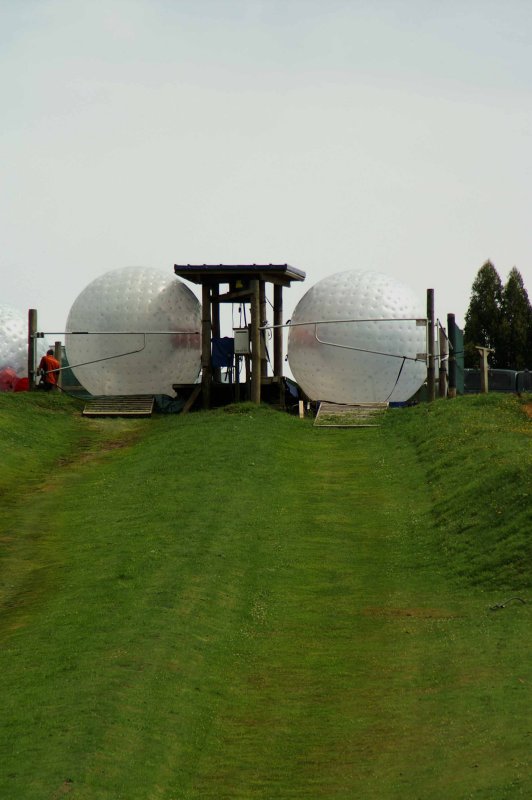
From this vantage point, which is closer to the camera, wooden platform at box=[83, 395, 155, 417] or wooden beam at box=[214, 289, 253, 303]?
wooden platform at box=[83, 395, 155, 417]

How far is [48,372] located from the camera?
1474 inches

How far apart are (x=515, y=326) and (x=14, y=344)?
30213mm

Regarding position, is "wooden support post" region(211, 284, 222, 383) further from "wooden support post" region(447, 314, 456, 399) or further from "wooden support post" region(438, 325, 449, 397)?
"wooden support post" region(447, 314, 456, 399)

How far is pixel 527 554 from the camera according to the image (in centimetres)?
1791

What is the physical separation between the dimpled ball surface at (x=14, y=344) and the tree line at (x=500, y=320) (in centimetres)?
2723

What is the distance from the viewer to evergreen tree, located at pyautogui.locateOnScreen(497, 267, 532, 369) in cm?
6512

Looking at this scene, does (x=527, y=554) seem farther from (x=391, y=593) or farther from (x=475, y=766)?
(x=475, y=766)

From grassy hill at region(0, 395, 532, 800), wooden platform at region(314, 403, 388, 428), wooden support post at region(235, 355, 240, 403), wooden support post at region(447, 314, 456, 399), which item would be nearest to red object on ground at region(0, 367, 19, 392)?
wooden support post at region(235, 355, 240, 403)

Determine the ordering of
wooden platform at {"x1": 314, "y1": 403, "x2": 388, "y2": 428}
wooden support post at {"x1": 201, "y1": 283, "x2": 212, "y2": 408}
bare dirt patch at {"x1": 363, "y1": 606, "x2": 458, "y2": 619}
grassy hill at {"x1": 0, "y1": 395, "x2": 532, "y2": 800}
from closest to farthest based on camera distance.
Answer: grassy hill at {"x1": 0, "y1": 395, "x2": 532, "y2": 800}
bare dirt patch at {"x1": 363, "y1": 606, "x2": 458, "y2": 619}
wooden platform at {"x1": 314, "y1": 403, "x2": 388, "y2": 428}
wooden support post at {"x1": 201, "y1": 283, "x2": 212, "y2": 408}

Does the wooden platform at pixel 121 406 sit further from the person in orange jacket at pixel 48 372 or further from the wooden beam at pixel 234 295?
the wooden beam at pixel 234 295

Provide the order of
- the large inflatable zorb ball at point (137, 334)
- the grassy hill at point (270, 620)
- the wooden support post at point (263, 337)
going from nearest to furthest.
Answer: the grassy hill at point (270, 620)
the wooden support post at point (263, 337)
the large inflatable zorb ball at point (137, 334)

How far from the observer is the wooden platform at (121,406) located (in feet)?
114

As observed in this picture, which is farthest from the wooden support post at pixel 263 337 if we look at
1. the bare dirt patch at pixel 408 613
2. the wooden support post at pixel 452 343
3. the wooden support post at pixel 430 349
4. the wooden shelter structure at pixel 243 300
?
the bare dirt patch at pixel 408 613

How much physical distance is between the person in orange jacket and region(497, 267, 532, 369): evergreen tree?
33519 mm
